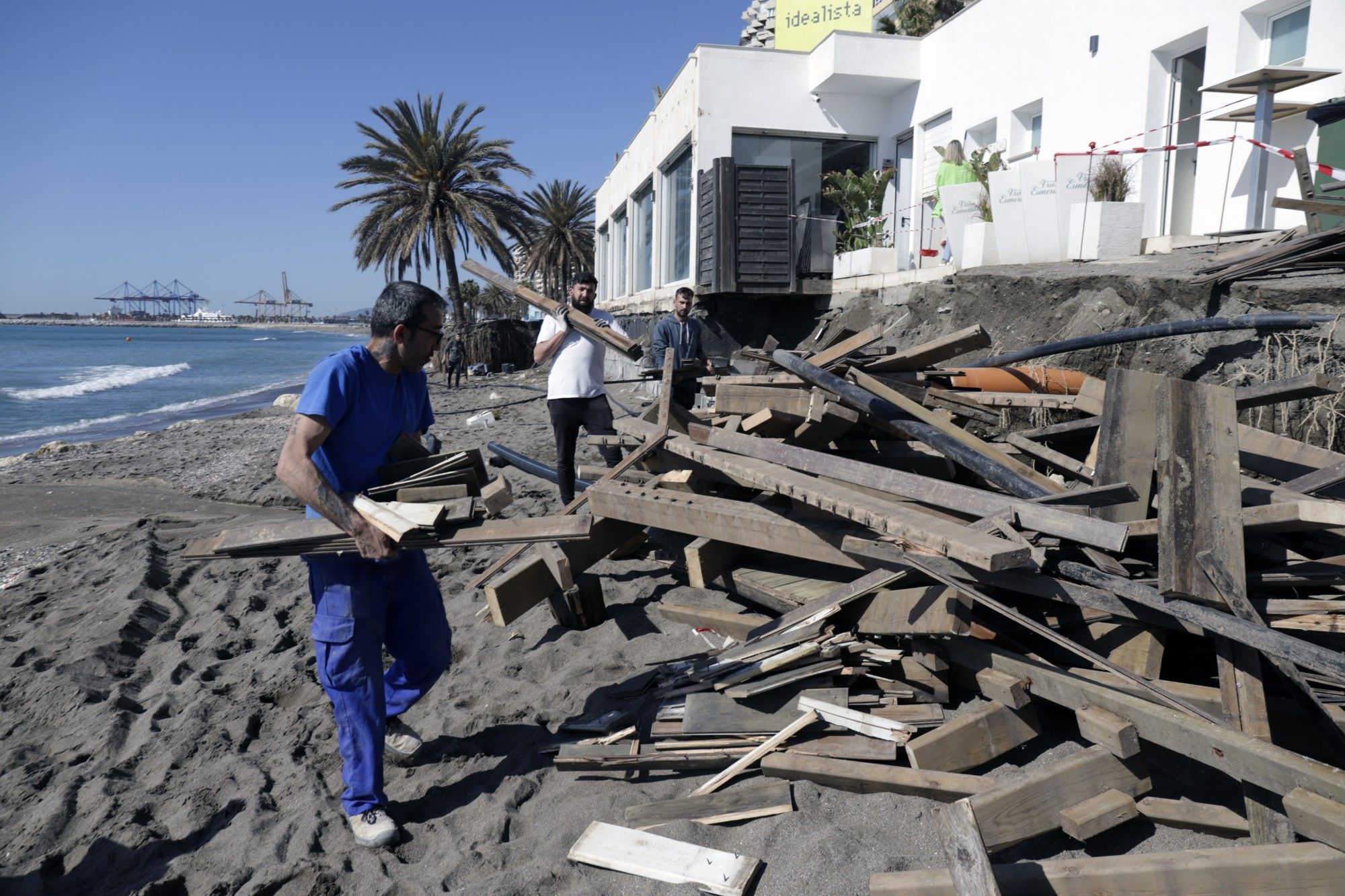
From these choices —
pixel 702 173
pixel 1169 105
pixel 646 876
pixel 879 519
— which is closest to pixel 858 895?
pixel 646 876

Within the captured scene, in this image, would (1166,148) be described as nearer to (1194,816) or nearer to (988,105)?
(988,105)

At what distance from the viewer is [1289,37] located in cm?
779

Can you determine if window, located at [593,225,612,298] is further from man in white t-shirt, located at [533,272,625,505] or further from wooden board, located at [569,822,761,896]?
wooden board, located at [569,822,761,896]

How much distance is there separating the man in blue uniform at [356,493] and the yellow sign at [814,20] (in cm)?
1523

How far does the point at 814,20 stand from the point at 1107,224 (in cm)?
1168

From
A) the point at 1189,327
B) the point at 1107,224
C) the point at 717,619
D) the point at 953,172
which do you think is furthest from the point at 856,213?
the point at 717,619

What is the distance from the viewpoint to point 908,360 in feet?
15.2

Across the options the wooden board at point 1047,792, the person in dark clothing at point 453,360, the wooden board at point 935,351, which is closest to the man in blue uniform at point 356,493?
the wooden board at point 1047,792

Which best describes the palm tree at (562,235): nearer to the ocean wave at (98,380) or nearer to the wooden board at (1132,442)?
the ocean wave at (98,380)

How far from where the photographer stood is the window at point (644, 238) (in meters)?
20.5

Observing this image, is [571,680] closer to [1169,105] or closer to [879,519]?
[879,519]

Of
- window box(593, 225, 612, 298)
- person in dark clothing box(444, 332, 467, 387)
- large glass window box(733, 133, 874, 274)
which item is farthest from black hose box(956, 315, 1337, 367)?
window box(593, 225, 612, 298)

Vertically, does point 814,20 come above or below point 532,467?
above

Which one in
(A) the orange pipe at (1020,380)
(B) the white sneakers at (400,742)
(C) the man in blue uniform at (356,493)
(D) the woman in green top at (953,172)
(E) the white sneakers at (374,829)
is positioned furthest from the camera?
(D) the woman in green top at (953,172)
